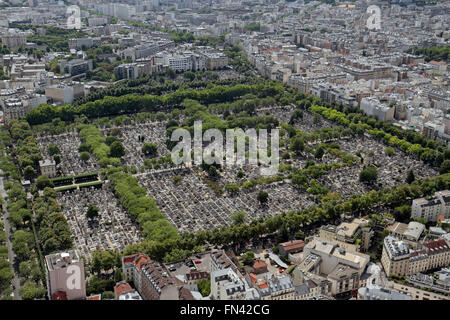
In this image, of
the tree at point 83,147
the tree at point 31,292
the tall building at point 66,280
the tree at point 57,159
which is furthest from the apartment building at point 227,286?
the tree at point 83,147

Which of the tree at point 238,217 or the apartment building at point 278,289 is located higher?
the apartment building at point 278,289

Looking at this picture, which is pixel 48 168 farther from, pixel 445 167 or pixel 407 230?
pixel 445 167

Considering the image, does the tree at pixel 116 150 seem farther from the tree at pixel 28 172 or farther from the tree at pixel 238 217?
the tree at pixel 238 217

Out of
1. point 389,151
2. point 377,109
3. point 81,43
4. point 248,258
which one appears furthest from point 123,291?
point 81,43

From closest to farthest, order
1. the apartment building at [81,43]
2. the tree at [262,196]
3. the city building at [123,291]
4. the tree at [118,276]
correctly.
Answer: the city building at [123,291]
the tree at [118,276]
the tree at [262,196]
the apartment building at [81,43]

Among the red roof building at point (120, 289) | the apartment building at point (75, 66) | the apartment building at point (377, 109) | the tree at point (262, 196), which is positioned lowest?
the tree at point (262, 196)

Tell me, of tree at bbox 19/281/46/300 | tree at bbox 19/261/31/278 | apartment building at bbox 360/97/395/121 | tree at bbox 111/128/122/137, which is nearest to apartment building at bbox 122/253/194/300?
tree at bbox 19/281/46/300

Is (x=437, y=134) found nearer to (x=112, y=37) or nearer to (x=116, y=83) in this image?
(x=116, y=83)

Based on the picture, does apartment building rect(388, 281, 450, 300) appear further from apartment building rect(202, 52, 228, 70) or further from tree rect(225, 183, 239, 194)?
apartment building rect(202, 52, 228, 70)
